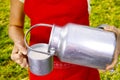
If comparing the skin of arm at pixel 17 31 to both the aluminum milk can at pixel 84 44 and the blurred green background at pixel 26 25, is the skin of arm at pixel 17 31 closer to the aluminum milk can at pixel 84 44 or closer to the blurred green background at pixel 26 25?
the aluminum milk can at pixel 84 44

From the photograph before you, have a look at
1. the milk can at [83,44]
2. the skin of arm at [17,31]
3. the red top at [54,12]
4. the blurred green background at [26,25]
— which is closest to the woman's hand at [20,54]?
the skin of arm at [17,31]

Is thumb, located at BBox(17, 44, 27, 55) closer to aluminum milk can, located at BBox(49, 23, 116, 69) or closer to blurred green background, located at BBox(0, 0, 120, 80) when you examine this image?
aluminum milk can, located at BBox(49, 23, 116, 69)

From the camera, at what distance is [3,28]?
4.22m

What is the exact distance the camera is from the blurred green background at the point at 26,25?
3416mm

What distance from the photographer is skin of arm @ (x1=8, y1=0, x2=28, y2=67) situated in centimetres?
176

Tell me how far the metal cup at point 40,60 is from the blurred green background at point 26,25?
6.29 feet

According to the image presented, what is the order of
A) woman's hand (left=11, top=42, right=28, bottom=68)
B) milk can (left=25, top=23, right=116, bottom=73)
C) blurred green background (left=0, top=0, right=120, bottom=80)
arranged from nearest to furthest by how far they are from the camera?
milk can (left=25, top=23, right=116, bottom=73), woman's hand (left=11, top=42, right=28, bottom=68), blurred green background (left=0, top=0, right=120, bottom=80)

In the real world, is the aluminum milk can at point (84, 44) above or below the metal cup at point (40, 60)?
above

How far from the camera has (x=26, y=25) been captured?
4145 mm

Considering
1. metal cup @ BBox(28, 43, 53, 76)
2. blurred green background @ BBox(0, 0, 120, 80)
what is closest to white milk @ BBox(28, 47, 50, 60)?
metal cup @ BBox(28, 43, 53, 76)

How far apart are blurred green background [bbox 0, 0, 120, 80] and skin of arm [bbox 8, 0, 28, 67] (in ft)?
5.07

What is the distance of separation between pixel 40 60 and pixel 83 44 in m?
0.19

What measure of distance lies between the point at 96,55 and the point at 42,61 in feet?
0.73

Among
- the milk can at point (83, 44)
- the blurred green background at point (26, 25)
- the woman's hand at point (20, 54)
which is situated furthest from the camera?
the blurred green background at point (26, 25)
